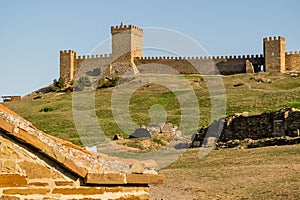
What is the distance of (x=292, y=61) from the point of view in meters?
87.0

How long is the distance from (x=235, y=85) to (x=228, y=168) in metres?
52.9

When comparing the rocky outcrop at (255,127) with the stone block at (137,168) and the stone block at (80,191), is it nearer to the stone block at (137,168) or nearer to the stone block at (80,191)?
the stone block at (137,168)

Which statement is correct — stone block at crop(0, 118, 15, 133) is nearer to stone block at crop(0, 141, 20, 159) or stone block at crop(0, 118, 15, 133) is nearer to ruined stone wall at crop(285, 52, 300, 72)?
stone block at crop(0, 141, 20, 159)

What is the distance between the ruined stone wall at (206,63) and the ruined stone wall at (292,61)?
342cm

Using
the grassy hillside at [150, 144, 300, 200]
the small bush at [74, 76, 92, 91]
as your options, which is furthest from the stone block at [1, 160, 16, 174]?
the small bush at [74, 76, 92, 91]

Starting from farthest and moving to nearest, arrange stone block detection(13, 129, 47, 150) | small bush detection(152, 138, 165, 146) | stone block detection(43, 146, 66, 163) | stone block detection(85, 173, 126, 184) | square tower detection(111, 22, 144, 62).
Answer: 1. square tower detection(111, 22, 144, 62)
2. small bush detection(152, 138, 165, 146)
3. stone block detection(85, 173, 126, 184)
4. stone block detection(43, 146, 66, 163)
5. stone block detection(13, 129, 47, 150)

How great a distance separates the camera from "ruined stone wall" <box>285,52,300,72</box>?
87.0 m

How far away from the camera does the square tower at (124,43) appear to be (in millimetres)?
94812

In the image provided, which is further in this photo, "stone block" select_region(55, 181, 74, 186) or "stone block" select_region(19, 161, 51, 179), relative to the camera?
"stone block" select_region(55, 181, 74, 186)

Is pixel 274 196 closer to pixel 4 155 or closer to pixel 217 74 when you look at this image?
pixel 4 155

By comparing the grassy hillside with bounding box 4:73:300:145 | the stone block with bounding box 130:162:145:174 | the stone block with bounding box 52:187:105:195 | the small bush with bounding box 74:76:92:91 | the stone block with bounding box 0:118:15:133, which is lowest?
the stone block with bounding box 52:187:105:195

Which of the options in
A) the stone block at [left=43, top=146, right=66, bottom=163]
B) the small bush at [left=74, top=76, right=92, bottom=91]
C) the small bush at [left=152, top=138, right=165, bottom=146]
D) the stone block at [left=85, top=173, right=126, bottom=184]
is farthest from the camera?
the small bush at [left=74, top=76, right=92, bottom=91]

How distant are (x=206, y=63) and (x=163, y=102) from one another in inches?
1222

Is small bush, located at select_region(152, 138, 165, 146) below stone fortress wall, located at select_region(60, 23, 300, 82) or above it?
below
